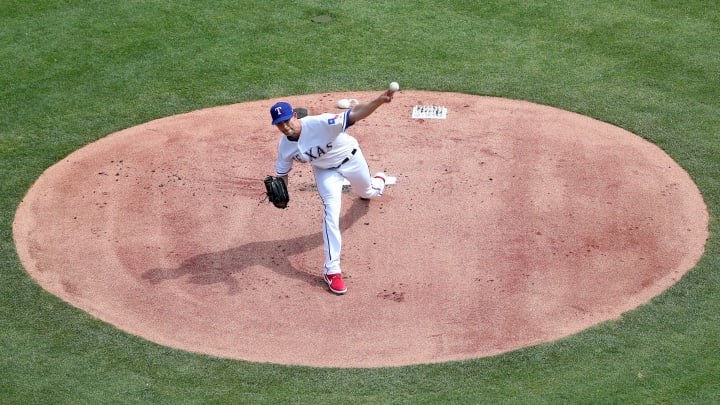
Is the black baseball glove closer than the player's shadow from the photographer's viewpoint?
Yes

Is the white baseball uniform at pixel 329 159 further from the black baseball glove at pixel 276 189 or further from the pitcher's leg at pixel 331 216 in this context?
the black baseball glove at pixel 276 189

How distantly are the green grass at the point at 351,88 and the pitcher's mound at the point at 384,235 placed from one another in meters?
0.28

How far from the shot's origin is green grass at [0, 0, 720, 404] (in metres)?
8.80

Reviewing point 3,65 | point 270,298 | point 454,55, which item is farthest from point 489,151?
point 3,65

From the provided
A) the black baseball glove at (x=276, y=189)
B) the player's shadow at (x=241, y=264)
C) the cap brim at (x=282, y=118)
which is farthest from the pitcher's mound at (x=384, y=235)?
the cap brim at (x=282, y=118)

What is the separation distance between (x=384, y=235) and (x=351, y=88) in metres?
3.77

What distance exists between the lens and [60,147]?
516 inches

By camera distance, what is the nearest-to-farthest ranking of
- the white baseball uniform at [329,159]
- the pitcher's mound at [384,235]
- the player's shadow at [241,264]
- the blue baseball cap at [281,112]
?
the pitcher's mound at [384,235]
the blue baseball cap at [281,112]
the white baseball uniform at [329,159]
the player's shadow at [241,264]

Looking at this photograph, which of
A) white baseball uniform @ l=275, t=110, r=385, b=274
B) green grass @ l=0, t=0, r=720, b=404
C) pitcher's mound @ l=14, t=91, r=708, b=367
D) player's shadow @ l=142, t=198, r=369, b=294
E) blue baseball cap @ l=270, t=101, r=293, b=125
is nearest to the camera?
green grass @ l=0, t=0, r=720, b=404

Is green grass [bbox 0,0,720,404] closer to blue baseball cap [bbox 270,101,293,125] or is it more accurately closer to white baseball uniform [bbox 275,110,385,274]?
white baseball uniform [bbox 275,110,385,274]

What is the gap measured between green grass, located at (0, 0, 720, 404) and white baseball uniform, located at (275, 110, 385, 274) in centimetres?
160

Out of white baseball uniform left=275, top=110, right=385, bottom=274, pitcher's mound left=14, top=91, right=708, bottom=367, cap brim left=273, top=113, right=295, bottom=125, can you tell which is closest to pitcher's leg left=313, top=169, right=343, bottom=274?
white baseball uniform left=275, top=110, right=385, bottom=274

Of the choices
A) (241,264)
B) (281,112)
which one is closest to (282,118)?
(281,112)

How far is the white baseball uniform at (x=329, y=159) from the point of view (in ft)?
33.1
